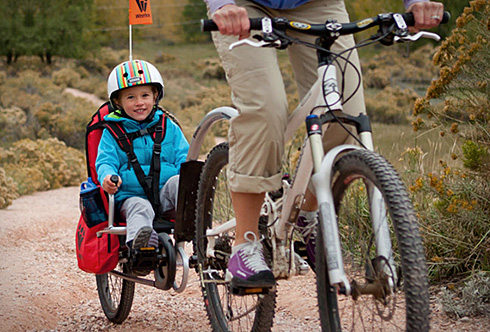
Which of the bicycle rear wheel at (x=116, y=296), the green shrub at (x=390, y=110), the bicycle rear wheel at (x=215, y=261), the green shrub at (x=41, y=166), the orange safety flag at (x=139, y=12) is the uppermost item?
the orange safety flag at (x=139, y=12)

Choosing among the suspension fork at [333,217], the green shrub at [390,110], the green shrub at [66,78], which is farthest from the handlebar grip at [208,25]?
the green shrub at [66,78]

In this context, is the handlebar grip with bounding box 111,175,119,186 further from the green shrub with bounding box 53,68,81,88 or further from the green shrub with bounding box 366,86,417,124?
the green shrub with bounding box 53,68,81,88

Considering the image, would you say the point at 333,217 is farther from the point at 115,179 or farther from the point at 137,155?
the point at 137,155

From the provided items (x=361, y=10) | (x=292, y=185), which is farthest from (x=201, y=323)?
(x=361, y=10)

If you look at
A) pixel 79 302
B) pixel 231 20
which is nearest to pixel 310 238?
pixel 231 20

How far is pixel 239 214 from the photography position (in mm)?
2957

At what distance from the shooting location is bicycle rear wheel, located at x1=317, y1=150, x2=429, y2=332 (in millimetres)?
2143

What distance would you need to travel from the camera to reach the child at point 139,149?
13.0 ft

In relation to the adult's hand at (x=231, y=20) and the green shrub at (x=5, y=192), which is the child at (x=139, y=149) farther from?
the green shrub at (x=5, y=192)

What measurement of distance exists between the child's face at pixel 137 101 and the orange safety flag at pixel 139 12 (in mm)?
1707

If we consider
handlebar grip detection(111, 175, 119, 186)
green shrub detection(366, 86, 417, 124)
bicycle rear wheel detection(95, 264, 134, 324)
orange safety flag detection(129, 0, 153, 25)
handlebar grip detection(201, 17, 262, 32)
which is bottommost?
green shrub detection(366, 86, 417, 124)

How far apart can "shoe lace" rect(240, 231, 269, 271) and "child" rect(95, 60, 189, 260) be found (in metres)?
1.03

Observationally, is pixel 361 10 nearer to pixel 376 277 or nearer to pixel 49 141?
pixel 49 141

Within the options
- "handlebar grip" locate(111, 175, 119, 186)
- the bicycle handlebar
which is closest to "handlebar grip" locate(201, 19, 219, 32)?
the bicycle handlebar
